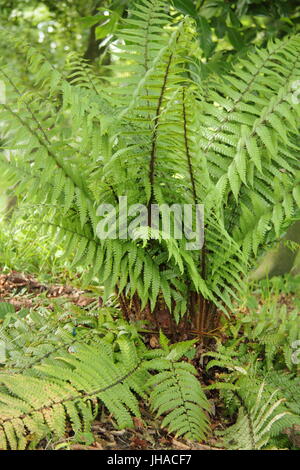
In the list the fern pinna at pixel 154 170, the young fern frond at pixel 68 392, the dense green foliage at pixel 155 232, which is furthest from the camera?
the fern pinna at pixel 154 170

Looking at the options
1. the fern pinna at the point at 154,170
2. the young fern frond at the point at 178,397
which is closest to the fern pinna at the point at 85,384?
the young fern frond at the point at 178,397

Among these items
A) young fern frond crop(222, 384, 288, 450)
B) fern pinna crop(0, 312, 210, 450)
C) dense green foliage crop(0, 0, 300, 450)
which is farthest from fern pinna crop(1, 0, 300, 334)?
young fern frond crop(222, 384, 288, 450)

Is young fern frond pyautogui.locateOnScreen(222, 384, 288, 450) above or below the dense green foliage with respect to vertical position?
below

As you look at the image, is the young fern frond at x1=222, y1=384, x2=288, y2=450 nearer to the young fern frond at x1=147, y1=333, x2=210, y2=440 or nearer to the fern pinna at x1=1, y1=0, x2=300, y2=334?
the young fern frond at x1=147, y1=333, x2=210, y2=440

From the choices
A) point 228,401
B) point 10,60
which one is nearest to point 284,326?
point 228,401

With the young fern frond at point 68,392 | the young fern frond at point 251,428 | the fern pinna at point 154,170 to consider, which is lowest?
the young fern frond at point 251,428

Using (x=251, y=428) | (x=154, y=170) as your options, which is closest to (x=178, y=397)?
(x=251, y=428)

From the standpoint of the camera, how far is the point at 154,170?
1.58 m

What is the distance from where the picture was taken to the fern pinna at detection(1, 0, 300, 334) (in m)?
1.49

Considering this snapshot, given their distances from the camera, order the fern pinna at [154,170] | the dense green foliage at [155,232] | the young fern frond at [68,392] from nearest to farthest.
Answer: the young fern frond at [68,392] < the dense green foliage at [155,232] < the fern pinna at [154,170]

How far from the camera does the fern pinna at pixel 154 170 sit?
1491 mm

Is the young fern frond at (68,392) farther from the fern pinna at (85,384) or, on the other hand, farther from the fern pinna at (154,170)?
the fern pinna at (154,170)

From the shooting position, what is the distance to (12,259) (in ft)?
8.55

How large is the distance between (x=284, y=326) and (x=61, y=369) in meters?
0.75
